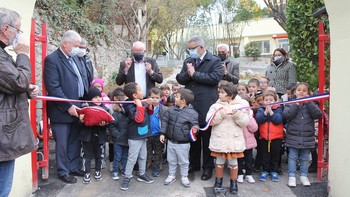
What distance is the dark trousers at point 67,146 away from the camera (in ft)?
15.4

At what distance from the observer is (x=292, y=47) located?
646 centimetres

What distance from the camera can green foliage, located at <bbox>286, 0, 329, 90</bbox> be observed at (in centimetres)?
602

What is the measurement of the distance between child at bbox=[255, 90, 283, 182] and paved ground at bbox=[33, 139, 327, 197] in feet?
0.66

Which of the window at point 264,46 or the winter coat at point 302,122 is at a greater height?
the window at point 264,46

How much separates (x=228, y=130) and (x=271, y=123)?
0.86m

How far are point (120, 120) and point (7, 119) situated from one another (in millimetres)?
2350

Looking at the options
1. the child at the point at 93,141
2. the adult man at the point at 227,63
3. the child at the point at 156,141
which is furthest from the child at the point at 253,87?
the child at the point at 93,141

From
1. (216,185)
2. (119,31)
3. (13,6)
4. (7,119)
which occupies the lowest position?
(216,185)

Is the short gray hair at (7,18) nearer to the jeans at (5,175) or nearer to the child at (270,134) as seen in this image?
the jeans at (5,175)

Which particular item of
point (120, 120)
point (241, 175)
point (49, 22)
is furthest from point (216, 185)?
point (49, 22)

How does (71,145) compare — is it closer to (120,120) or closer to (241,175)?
(120,120)

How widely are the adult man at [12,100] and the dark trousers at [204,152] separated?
277 centimetres

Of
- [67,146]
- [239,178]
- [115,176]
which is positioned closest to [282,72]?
[239,178]

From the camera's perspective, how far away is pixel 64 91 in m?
4.71
